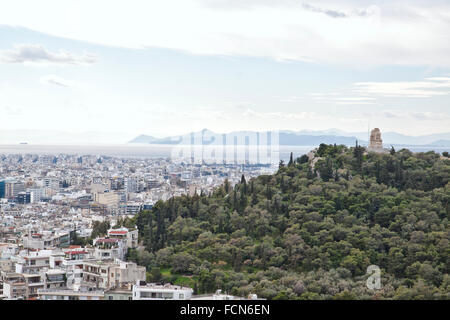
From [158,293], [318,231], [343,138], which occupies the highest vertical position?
[343,138]

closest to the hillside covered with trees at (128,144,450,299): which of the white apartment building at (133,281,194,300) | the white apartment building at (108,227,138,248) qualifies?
the white apartment building at (108,227,138,248)

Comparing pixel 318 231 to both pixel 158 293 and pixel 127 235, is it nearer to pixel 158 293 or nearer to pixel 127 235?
pixel 127 235

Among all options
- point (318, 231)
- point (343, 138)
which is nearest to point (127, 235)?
point (318, 231)

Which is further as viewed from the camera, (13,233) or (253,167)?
(253,167)

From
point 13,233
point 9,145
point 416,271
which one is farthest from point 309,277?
point 9,145

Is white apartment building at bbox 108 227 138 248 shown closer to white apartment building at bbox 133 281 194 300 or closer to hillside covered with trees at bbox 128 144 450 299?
hillside covered with trees at bbox 128 144 450 299

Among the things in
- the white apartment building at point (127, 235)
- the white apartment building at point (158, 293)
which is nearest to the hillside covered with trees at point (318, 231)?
the white apartment building at point (127, 235)

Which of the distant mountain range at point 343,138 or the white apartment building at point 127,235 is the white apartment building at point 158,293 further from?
the distant mountain range at point 343,138
